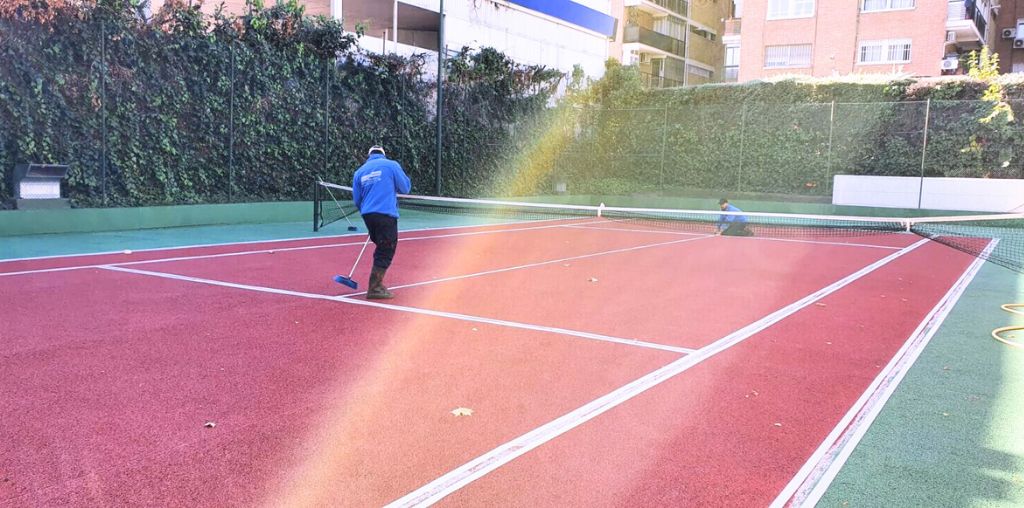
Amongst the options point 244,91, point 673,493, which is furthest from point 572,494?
point 244,91

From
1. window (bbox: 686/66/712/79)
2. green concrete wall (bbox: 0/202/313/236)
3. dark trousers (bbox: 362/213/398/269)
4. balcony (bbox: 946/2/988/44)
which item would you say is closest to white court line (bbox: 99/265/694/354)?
dark trousers (bbox: 362/213/398/269)

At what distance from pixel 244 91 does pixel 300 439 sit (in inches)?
581

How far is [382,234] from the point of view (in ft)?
27.7

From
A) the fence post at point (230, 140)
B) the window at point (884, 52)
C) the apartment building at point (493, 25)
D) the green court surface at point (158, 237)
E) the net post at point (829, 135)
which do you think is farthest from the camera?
the window at point (884, 52)

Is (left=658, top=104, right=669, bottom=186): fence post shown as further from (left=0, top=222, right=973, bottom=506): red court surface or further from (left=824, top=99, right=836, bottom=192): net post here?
(left=0, top=222, right=973, bottom=506): red court surface

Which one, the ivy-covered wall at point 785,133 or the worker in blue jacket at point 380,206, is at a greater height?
the ivy-covered wall at point 785,133

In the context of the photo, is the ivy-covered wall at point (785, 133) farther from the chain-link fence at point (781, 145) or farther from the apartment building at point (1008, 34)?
the apartment building at point (1008, 34)

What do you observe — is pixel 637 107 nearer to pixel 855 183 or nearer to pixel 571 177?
pixel 571 177

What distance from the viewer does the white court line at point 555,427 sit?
11.7 ft

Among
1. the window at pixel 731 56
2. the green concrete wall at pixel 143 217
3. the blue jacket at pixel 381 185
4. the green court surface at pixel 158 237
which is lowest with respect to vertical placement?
the green court surface at pixel 158 237

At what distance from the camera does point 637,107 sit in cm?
2956

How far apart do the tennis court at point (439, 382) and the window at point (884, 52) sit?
3392cm

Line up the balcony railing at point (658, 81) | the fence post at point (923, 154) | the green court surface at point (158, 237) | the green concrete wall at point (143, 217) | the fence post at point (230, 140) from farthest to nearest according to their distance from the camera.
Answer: the balcony railing at point (658, 81)
the fence post at point (923, 154)
the fence post at point (230, 140)
the green concrete wall at point (143, 217)
the green court surface at point (158, 237)

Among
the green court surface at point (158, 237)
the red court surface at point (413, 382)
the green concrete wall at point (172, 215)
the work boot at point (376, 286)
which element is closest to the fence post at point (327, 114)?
the green concrete wall at point (172, 215)
